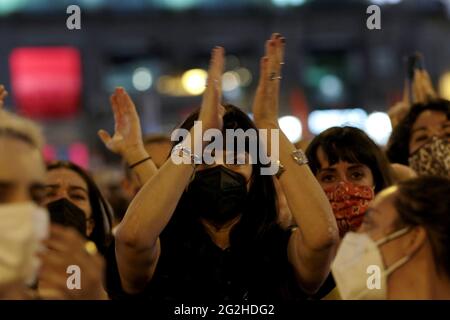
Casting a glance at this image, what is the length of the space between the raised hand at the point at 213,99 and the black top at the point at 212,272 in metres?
0.44

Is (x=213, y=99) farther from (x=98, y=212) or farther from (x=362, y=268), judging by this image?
(x=98, y=212)

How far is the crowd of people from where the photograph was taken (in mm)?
2842

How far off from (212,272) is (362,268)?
88cm

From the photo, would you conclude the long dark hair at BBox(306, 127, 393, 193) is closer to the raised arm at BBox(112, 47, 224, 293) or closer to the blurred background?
the raised arm at BBox(112, 47, 224, 293)

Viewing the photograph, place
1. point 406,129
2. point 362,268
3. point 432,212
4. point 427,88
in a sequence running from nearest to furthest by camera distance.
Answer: point 432,212 → point 362,268 → point 406,129 → point 427,88

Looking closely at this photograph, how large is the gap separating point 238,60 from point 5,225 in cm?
3670

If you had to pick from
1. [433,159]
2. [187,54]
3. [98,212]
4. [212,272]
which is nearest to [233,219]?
[212,272]

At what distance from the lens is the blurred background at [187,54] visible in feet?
121

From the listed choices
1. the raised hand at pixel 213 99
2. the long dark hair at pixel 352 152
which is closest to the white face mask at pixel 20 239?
the raised hand at pixel 213 99

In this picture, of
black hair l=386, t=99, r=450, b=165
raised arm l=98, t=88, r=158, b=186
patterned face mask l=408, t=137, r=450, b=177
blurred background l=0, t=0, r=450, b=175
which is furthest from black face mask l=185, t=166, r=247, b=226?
blurred background l=0, t=0, r=450, b=175

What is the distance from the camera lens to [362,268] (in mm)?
3469

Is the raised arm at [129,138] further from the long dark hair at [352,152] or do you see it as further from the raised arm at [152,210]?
the raised arm at [152,210]
